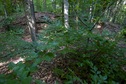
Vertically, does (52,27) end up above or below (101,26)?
above

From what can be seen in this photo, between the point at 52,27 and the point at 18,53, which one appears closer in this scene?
the point at 52,27

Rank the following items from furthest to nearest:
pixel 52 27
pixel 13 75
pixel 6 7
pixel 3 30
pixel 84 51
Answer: pixel 6 7 < pixel 3 30 < pixel 84 51 < pixel 52 27 < pixel 13 75

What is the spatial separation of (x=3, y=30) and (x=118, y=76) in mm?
9498

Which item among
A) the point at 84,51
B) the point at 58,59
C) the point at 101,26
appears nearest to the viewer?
the point at 84,51

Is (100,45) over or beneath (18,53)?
over

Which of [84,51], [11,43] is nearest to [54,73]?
[84,51]

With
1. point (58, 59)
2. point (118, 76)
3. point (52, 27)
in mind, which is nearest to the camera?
point (118, 76)

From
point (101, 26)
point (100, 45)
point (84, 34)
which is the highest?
point (84, 34)

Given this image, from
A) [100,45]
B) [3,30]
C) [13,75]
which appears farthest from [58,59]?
[3,30]

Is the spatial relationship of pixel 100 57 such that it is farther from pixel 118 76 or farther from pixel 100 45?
pixel 118 76

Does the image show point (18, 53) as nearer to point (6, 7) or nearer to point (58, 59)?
point (58, 59)

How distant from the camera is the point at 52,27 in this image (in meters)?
2.87

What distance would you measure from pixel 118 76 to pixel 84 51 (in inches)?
35.8

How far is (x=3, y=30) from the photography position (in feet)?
32.9
